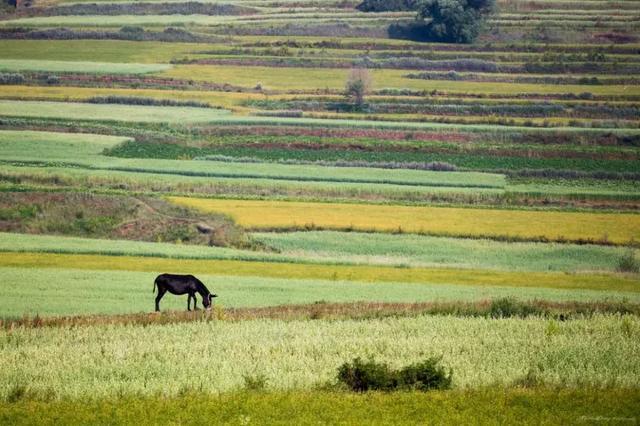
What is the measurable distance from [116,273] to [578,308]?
1464 centimetres

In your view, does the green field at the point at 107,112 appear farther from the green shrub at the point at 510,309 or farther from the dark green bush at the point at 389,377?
the dark green bush at the point at 389,377

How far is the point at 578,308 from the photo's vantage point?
3198 centimetres

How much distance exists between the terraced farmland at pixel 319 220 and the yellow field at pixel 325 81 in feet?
1.48

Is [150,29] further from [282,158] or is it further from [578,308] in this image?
[578,308]

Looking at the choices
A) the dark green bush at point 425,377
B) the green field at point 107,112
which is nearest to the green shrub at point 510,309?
the dark green bush at point 425,377

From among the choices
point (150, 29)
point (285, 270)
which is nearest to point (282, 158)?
point (285, 270)

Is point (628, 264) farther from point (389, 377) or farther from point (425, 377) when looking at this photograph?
point (389, 377)

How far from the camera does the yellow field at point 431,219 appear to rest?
48750mm

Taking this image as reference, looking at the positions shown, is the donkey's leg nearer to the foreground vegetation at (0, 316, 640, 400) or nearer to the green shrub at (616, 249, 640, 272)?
the foreground vegetation at (0, 316, 640, 400)

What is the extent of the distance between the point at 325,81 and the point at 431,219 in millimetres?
47844

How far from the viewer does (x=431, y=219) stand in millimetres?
51219

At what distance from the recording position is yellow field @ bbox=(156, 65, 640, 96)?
94625 mm

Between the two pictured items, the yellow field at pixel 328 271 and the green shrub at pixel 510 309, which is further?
the yellow field at pixel 328 271

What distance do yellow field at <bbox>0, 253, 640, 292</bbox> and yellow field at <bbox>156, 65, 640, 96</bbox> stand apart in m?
53.4
